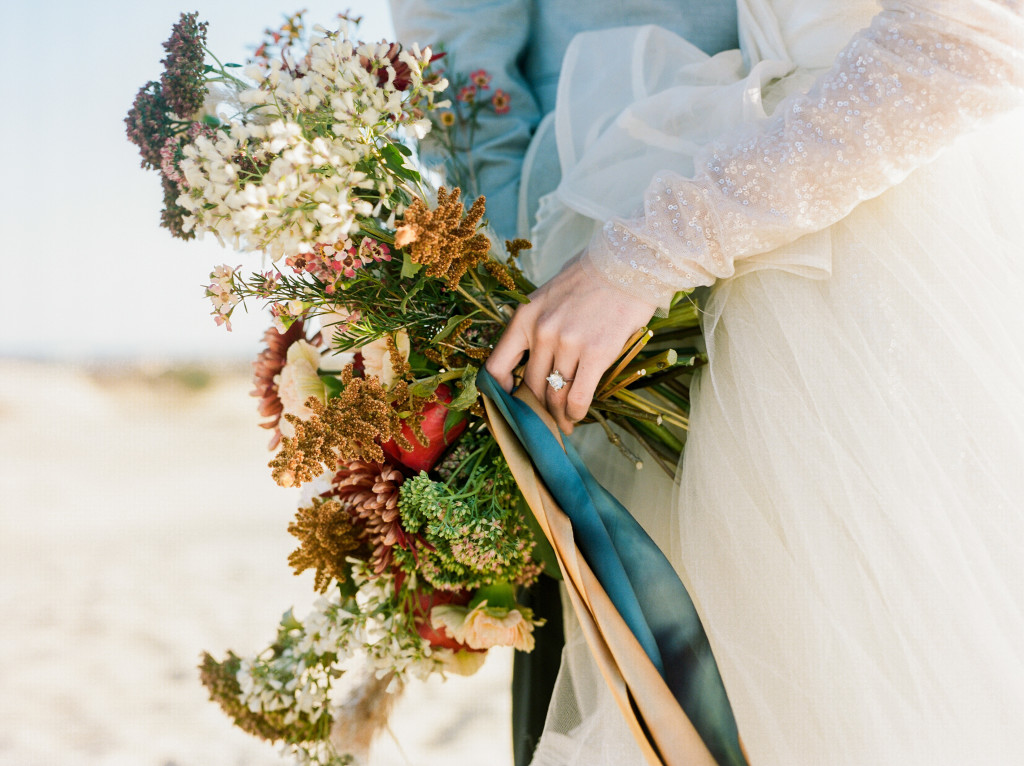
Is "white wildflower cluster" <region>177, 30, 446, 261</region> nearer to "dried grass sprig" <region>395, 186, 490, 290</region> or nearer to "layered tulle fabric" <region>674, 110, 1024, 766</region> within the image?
"dried grass sprig" <region>395, 186, 490, 290</region>

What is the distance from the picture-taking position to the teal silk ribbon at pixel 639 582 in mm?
571

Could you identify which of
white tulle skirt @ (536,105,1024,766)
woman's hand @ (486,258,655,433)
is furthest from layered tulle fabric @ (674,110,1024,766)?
woman's hand @ (486,258,655,433)

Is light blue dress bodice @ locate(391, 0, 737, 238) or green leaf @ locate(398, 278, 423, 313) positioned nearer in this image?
green leaf @ locate(398, 278, 423, 313)

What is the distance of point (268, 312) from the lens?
0.69 meters

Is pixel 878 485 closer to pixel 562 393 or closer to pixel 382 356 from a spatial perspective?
pixel 562 393

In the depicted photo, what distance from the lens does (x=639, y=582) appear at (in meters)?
0.61

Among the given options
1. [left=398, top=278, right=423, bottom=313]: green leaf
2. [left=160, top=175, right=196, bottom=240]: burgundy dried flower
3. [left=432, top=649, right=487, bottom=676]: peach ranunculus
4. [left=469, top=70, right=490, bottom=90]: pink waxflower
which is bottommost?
[left=432, top=649, right=487, bottom=676]: peach ranunculus

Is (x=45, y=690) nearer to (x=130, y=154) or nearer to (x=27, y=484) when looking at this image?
(x=27, y=484)

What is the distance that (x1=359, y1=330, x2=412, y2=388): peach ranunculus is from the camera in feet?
2.19

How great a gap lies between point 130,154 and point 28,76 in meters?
0.86

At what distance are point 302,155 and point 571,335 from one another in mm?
304

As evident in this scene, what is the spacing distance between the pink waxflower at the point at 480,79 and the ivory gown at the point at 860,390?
45cm

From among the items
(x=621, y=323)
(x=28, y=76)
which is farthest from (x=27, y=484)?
(x=621, y=323)

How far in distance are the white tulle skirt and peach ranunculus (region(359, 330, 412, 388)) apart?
326mm
